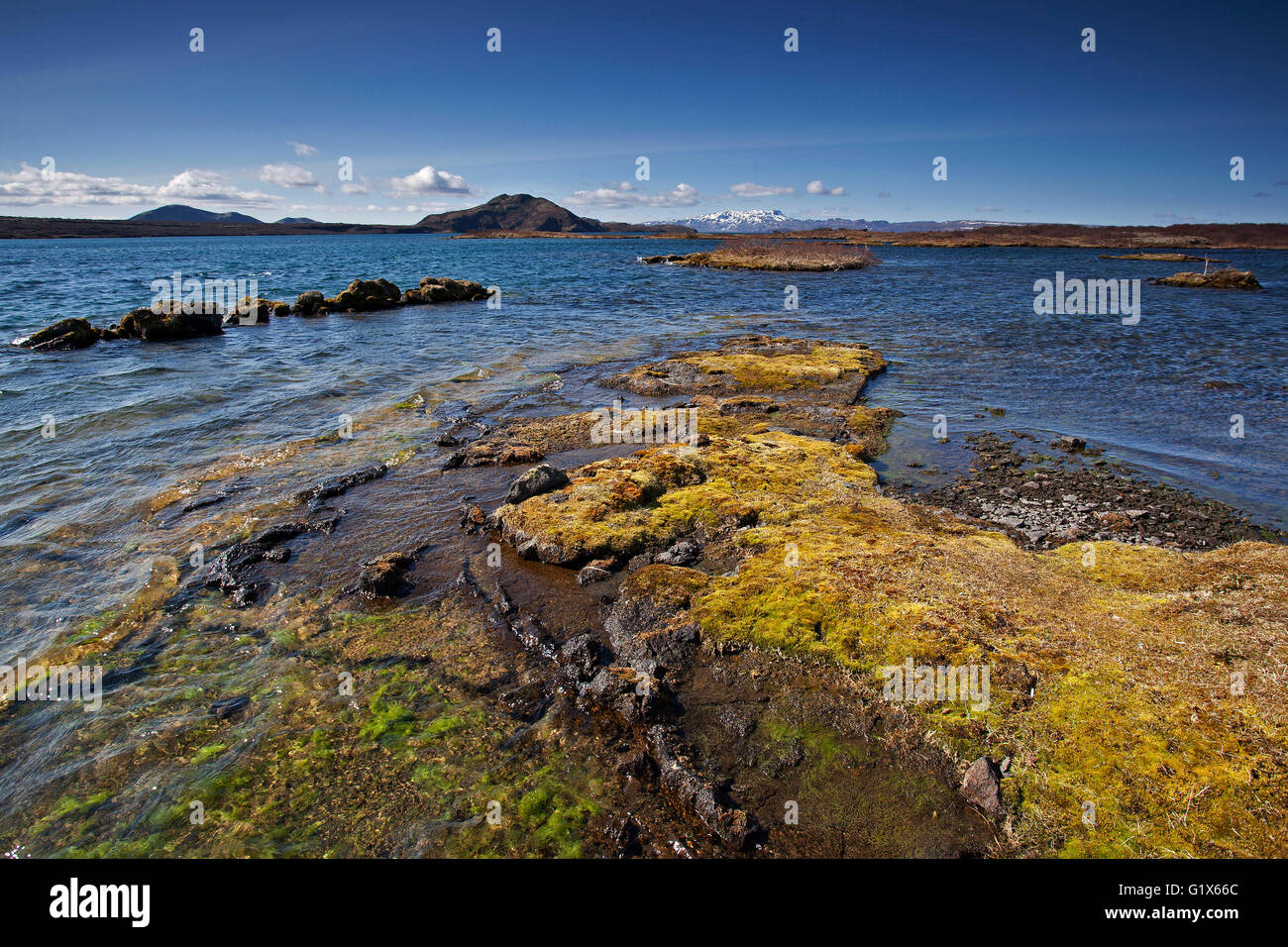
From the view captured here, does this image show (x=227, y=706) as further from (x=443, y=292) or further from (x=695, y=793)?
(x=443, y=292)

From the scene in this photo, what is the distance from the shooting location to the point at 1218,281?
59875 millimetres

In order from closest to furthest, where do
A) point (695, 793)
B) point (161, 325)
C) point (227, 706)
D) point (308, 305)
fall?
point (695, 793) < point (227, 706) < point (161, 325) < point (308, 305)

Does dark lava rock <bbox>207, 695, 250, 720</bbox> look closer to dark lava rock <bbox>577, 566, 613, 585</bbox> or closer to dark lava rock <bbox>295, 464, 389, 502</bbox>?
dark lava rock <bbox>577, 566, 613, 585</bbox>

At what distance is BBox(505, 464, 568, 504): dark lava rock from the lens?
1191 cm

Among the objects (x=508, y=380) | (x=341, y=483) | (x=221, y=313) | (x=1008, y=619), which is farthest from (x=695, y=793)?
(x=221, y=313)

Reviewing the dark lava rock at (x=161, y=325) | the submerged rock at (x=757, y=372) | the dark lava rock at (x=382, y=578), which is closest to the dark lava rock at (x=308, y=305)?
the dark lava rock at (x=161, y=325)

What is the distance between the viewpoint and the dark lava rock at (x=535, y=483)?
11914 mm

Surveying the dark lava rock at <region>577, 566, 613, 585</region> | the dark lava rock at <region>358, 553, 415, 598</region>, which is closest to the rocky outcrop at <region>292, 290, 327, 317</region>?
the dark lava rock at <region>358, 553, 415, 598</region>

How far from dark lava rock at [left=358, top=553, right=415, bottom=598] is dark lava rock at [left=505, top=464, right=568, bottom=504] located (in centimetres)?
274

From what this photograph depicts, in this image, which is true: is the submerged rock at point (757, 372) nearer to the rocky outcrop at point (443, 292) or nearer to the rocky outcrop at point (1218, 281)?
the rocky outcrop at point (443, 292)

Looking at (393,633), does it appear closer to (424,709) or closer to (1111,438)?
(424,709)

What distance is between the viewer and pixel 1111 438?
53.0 feet

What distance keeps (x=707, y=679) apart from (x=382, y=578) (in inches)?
210
